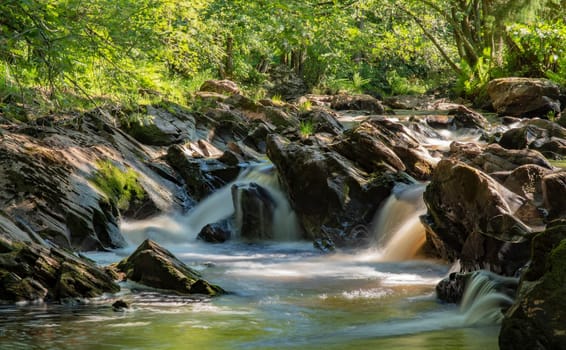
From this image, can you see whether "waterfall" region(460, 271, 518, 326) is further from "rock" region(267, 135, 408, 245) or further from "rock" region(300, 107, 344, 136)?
"rock" region(300, 107, 344, 136)

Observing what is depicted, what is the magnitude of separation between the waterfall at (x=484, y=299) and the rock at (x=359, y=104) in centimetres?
1825

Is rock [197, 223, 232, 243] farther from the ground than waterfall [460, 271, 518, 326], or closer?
farther from the ground

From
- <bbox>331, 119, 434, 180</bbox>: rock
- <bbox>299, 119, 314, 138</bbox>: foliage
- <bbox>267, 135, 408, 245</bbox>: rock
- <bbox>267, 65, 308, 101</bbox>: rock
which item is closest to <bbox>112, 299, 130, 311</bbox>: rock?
<bbox>267, 135, 408, 245</bbox>: rock

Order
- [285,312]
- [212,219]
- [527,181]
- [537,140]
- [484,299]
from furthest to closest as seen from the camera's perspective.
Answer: [537,140], [212,219], [527,181], [285,312], [484,299]

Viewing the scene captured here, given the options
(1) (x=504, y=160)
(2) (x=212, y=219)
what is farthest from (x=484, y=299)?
(2) (x=212, y=219)

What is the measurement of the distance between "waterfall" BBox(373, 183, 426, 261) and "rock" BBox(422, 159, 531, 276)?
0.51 m

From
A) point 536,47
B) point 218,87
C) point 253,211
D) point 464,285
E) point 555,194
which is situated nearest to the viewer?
point 464,285

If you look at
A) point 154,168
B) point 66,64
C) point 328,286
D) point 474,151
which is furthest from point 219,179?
point 66,64

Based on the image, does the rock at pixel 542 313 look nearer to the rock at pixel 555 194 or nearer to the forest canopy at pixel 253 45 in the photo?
the forest canopy at pixel 253 45

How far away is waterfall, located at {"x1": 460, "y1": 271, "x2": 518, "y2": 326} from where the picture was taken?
18.7 ft

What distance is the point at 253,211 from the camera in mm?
12539

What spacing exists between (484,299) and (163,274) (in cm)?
331

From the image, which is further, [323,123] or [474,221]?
[323,123]

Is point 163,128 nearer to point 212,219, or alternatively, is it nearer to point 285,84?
point 212,219
